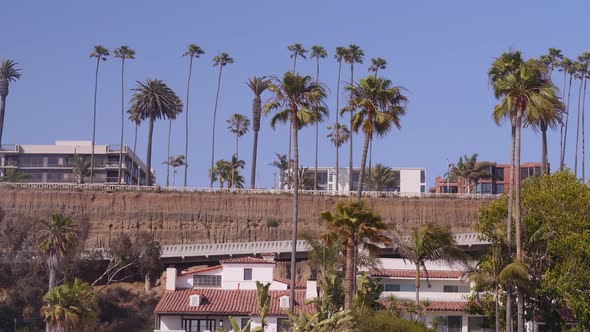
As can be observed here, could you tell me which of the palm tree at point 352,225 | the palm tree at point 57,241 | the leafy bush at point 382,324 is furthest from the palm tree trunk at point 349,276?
the palm tree at point 57,241

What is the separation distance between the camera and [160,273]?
315 feet

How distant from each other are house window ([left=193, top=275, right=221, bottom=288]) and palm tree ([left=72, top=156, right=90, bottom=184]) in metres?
91.9

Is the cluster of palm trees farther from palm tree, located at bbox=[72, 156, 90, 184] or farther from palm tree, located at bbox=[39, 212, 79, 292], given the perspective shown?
palm tree, located at bbox=[72, 156, 90, 184]

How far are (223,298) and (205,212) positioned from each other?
2194 inches

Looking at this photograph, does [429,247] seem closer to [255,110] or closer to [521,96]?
[521,96]

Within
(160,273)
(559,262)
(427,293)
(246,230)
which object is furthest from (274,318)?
(246,230)

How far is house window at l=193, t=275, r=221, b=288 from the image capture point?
74.3 meters

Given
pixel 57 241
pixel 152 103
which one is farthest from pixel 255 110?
pixel 57 241

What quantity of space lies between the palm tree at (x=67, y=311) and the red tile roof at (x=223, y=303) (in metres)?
4.24

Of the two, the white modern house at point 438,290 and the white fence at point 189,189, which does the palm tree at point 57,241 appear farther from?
the white fence at point 189,189

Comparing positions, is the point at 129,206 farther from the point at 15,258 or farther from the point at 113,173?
the point at 113,173

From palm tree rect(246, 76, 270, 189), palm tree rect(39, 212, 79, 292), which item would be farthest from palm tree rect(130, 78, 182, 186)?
palm tree rect(39, 212, 79, 292)

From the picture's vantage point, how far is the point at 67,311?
64.1 metres

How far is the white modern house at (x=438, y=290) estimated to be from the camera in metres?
70.4
